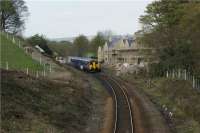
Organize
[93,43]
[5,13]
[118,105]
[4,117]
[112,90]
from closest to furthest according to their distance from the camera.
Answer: [4,117], [118,105], [112,90], [5,13], [93,43]

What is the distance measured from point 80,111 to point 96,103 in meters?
7.18

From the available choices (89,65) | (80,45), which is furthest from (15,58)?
(80,45)

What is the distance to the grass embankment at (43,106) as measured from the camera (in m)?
28.4

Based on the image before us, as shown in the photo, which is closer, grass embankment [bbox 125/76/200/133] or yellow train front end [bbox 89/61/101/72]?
grass embankment [bbox 125/76/200/133]

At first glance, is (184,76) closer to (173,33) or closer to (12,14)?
(173,33)

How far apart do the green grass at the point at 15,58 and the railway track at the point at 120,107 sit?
33.1ft

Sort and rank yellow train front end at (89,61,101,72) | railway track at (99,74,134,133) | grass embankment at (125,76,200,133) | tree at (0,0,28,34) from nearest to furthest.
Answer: railway track at (99,74,134,133)
grass embankment at (125,76,200,133)
yellow train front end at (89,61,101,72)
tree at (0,0,28,34)

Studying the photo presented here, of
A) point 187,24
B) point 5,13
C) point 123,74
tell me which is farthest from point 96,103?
point 5,13

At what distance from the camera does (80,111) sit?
38.2 meters

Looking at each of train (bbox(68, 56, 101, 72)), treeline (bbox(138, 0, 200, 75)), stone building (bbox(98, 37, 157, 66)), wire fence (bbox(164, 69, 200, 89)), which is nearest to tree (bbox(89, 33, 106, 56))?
stone building (bbox(98, 37, 157, 66))

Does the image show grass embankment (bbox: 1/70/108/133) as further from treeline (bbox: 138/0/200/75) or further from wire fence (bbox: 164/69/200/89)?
treeline (bbox: 138/0/200/75)

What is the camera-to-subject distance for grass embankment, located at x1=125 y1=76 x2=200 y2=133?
34.6m

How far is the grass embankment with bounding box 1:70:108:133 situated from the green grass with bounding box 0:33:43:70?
1230cm

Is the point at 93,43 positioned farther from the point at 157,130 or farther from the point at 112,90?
the point at 157,130
